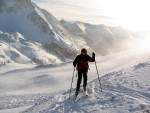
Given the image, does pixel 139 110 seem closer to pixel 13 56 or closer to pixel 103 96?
pixel 103 96

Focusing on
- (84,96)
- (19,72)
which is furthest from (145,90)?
(19,72)

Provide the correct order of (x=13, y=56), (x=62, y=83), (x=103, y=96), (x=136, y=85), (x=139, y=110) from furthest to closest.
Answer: (x=13, y=56), (x=62, y=83), (x=136, y=85), (x=103, y=96), (x=139, y=110)

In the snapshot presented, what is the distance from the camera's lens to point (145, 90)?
62.5ft

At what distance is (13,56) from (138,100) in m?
179

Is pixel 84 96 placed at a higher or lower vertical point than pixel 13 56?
lower

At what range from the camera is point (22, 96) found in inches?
1336

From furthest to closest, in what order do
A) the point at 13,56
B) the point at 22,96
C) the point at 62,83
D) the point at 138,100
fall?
the point at 13,56, the point at 62,83, the point at 22,96, the point at 138,100

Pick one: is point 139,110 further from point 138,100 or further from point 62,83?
point 62,83

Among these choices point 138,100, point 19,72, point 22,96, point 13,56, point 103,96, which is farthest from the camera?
point 13,56

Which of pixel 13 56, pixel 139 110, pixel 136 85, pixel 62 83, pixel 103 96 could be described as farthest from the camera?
pixel 13 56

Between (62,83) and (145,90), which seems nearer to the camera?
(145,90)

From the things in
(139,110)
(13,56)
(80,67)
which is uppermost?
(13,56)

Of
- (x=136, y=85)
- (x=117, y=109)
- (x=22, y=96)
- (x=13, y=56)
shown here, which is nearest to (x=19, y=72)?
(x=22, y=96)

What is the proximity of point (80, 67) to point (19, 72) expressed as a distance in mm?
36567
